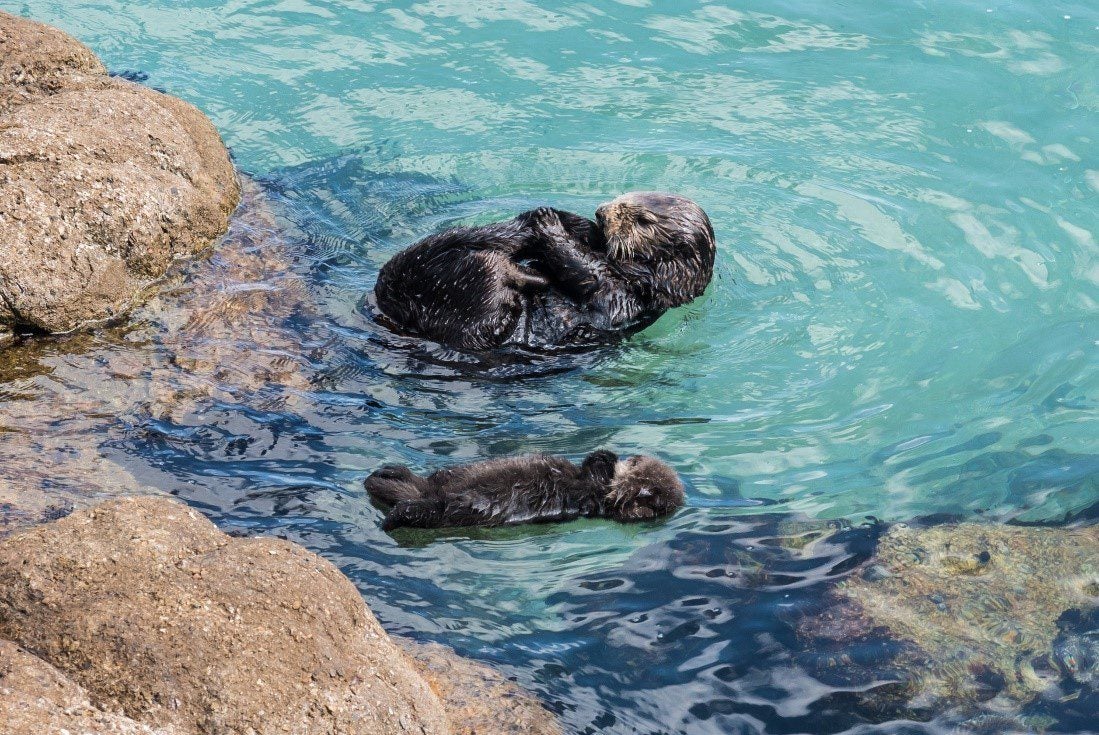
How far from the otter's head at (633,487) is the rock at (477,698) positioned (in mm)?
1113

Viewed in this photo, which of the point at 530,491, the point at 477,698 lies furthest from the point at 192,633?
the point at 530,491

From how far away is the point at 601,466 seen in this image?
4570mm

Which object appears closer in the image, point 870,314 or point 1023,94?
point 870,314

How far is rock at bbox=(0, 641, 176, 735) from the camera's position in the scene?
2250 millimetres

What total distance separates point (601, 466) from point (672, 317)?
5.38 feet

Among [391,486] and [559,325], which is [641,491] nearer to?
[391,486]

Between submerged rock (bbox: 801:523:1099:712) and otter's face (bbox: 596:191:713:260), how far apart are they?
199cm

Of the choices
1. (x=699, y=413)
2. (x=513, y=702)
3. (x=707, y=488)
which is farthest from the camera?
(x=699, y=413)

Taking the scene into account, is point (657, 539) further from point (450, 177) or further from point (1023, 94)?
point (1023, 94)

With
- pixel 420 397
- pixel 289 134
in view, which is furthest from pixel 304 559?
pixel 289 134

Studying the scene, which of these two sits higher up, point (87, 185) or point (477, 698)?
point (87, 185)

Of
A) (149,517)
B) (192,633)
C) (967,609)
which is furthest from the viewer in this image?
(967,609)

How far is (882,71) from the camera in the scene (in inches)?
343

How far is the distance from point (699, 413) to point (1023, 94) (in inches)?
199
